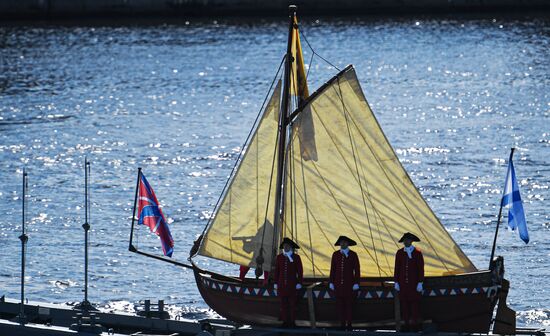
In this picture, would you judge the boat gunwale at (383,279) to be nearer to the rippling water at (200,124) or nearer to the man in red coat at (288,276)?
the man in red coat at (288,276)

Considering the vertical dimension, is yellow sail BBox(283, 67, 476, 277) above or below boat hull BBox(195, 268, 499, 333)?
above

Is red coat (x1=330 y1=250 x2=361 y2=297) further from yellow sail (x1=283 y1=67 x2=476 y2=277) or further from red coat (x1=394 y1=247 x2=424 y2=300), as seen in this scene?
yellow sail (x1=283 y1=67 x2=476 y2=277)

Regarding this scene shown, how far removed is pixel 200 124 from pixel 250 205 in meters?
42.7

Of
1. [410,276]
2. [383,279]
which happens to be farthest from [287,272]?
[383,279]

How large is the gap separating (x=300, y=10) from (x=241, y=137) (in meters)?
42.3

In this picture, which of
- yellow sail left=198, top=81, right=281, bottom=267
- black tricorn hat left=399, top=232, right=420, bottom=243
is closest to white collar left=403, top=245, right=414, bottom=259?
black tricorn hat left=399, top=232, right=420, bottom=243

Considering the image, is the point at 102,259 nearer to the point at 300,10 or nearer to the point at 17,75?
the point at 17,75

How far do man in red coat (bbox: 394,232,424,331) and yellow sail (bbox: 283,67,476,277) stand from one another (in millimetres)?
1946

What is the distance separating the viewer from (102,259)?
2100 inches

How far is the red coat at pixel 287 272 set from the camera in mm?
34875

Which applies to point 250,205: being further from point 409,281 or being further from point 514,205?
point 514,205

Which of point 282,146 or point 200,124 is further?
point 200,124

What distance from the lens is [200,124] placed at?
261 ft

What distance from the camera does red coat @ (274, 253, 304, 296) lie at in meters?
34.9
